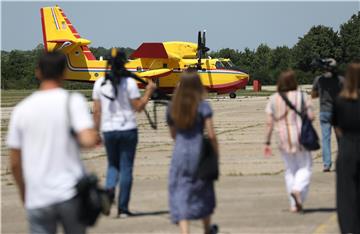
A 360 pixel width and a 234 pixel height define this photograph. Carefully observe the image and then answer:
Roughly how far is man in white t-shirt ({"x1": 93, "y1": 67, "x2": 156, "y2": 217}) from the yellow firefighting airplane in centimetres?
3517

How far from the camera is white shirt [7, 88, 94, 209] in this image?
5.23 metres

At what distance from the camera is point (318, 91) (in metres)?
12.4

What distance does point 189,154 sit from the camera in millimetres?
7156

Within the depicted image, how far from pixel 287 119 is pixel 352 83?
2079mm

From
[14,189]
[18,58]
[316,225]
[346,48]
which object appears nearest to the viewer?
[316,225]

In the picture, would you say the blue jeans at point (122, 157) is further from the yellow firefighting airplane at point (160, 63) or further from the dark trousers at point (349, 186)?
the yellow firefighting airplane at point (160, 63)

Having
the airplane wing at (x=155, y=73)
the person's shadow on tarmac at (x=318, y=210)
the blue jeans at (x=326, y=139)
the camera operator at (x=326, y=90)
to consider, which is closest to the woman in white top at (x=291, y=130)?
the person's shadow on tarmac at (x=318, y=210)

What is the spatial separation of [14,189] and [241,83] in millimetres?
36661

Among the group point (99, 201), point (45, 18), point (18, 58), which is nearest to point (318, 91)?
point (99, 201)

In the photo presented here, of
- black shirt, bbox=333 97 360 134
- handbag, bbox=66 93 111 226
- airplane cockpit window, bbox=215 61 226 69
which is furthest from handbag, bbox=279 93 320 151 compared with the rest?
airplane cockpit window, bbox=215 61 226 69

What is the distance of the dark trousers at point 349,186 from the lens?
23.7 ft

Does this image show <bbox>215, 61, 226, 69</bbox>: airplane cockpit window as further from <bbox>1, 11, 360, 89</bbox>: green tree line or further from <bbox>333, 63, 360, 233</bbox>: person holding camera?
<bbox>333, 63, 360, 233</bbox>: person holding camera

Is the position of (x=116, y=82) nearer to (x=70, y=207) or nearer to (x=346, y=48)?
(x=70, y=207)

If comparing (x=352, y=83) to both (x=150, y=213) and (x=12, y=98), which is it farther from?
(x=12, y=98)
